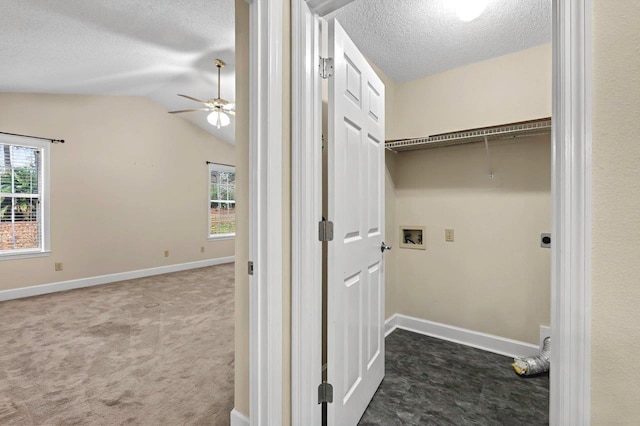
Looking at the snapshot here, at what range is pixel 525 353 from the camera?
2.24m

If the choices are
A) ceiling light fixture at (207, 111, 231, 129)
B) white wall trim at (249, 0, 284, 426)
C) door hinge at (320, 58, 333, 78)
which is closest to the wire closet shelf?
door hinge at (320, 58, 333, 78)

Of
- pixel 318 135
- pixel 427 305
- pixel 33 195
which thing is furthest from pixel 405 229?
pixel 33 195

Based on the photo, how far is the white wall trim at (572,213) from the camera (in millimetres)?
680

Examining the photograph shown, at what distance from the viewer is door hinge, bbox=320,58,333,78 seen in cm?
132

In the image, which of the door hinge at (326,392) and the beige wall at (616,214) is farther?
the door hinge at (326,392)

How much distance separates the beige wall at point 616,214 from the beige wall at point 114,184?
217 inches

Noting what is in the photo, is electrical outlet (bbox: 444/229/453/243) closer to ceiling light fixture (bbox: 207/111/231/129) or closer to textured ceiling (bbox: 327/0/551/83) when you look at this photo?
textured ceiling (bbox: 327/0/551/83)

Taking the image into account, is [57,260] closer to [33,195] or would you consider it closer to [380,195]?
[33,195]

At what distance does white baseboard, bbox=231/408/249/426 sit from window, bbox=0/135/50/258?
4.22 metres

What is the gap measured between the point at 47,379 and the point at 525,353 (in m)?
3.48

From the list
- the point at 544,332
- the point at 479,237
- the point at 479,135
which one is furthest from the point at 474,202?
the point at 544,332

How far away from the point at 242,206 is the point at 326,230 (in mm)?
434

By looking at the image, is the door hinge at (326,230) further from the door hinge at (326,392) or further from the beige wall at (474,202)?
the beige wall at (474,202)

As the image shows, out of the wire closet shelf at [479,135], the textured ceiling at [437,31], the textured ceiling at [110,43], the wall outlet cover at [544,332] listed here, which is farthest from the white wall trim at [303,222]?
the wall outlet cover at [544,332]
